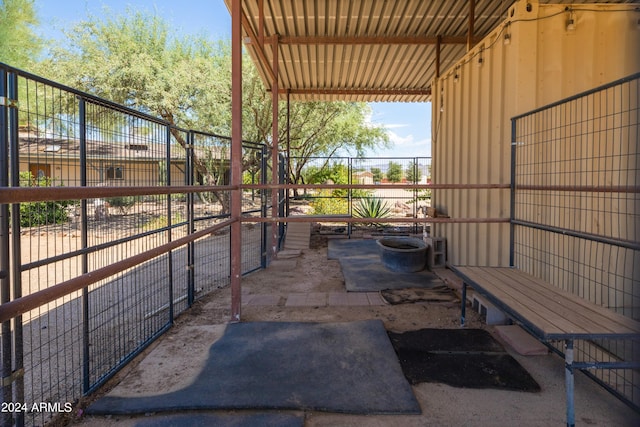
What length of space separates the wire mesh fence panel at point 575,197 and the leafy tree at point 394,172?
305 inches

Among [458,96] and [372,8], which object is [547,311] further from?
[372,8]

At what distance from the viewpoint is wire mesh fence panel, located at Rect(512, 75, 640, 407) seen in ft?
10.2

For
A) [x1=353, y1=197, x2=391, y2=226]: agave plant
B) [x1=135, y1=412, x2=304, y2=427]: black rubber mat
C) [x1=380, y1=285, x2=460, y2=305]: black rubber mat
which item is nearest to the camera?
[x1=135, y1=412, x2=304, y2=427]: black rubber mat

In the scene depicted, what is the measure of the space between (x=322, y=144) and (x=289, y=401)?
55.7ft

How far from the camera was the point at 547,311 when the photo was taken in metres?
2.09

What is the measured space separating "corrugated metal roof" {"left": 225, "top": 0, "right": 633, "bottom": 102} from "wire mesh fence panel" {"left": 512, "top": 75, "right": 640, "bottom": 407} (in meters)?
2.56

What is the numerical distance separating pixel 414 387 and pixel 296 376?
2.53ft

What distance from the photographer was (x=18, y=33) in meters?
12.8

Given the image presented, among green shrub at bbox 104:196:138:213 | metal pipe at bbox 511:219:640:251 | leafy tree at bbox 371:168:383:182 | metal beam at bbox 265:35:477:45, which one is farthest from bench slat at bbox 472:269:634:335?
leafy tree at bbox 371:168:383:182

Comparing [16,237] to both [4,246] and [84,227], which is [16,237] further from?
[84,227]

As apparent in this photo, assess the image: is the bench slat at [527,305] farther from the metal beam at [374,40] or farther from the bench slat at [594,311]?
the metal beam at [374,40]

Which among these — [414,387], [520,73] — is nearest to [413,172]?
[520,73]

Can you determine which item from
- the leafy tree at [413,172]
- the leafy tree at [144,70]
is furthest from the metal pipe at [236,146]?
the leafy tree at [413,172]

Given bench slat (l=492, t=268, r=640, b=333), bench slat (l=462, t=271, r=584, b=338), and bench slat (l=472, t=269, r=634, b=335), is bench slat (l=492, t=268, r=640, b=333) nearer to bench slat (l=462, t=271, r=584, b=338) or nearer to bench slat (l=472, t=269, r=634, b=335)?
bench slat (l=472, t=269, r=634, b=335)
